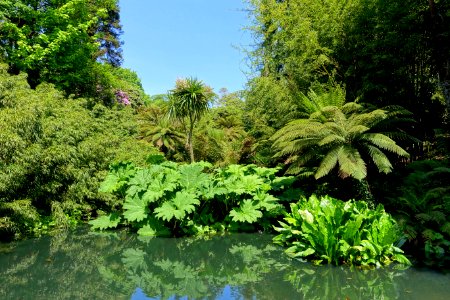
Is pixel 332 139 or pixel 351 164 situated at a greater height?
pixel 332 139

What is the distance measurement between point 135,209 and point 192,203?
1.13 meters

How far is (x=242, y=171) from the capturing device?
317 inches

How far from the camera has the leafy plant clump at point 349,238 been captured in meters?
4.56

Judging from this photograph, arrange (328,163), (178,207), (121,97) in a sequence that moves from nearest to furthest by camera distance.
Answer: (178,207) → (328,163) → (121,97)

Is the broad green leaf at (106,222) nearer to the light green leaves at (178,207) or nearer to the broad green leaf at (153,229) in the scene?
the broad green leaf at (153,229)

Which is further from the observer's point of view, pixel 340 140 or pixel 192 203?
pixel 340 140

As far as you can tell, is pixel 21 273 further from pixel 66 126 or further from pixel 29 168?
pixel 66 126

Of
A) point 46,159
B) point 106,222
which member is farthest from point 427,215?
point 46,159

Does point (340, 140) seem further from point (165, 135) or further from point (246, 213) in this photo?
point (165, 135)

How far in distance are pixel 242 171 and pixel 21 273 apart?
4.66 meters

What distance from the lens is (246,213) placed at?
270 inches

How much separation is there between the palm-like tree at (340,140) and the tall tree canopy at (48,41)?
362 inches

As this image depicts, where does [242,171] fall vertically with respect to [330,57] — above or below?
below

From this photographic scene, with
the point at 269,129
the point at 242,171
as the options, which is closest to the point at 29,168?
the point at 242,171
